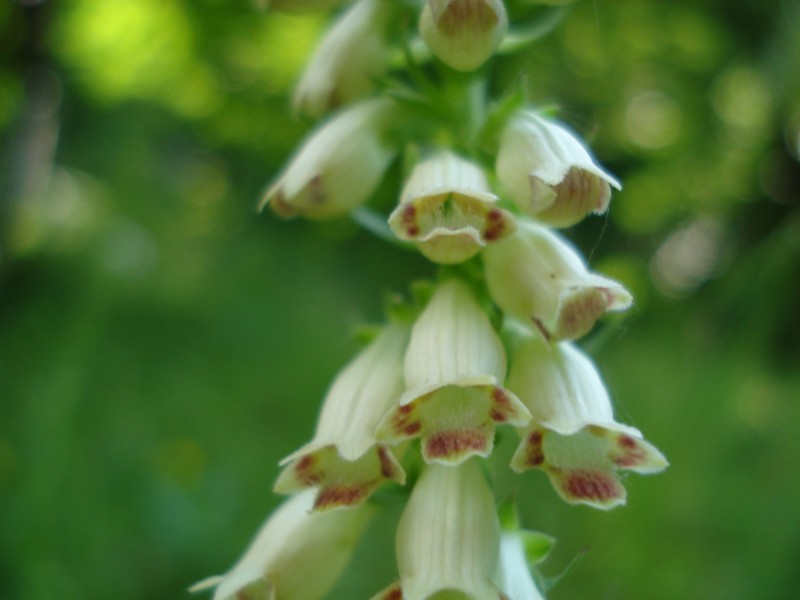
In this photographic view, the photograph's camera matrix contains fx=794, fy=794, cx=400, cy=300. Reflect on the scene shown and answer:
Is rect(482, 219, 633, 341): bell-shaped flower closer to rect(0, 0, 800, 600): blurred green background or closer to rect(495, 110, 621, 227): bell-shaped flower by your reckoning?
rect(495, 110, 621, 227): bell-shaped flower

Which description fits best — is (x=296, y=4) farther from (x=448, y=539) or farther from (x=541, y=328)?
(x=448, y=539)

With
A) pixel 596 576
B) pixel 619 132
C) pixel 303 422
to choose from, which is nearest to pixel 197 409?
pixel 303 422

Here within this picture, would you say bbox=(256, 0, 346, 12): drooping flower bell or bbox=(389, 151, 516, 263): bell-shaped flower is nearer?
bbox=(389, 151, 516, 263): bell-shaped flower

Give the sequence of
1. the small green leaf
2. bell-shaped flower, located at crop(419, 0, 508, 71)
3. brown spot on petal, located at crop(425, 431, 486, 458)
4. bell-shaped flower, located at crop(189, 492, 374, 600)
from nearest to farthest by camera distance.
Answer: brown spot on petal, located at crop(425, 431, 486, 458) → bell-shaped flower, located at crop(419, 0, 508, 71) → bell-shaped flower, located at crop(189, 492, 374, 600) → the small green leaf

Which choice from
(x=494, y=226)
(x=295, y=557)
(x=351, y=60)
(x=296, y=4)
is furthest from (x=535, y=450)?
(x=296, y=4)

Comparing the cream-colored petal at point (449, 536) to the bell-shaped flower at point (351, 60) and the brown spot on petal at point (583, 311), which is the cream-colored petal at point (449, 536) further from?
the bell-shaped flower at point (351, 60)

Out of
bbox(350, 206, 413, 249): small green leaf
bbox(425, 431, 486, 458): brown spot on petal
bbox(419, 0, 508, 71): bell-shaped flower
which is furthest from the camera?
bbox(350, 206, 413, 249): small green leaf

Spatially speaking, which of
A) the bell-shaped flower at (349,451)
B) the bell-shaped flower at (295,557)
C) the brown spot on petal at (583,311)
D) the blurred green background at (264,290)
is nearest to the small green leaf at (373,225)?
the blurred green background at (264,290)

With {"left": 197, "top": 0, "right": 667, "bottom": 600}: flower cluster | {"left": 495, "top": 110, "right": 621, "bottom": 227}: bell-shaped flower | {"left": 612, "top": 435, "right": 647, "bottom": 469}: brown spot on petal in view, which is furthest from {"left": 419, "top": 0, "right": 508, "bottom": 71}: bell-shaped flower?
{"left": 612, "top": 435, "right": 647, "bottom": 469}: brown spot on petal
